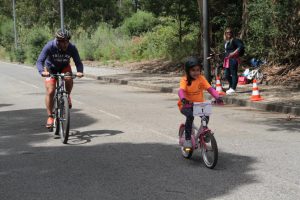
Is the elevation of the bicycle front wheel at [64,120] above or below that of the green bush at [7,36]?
below

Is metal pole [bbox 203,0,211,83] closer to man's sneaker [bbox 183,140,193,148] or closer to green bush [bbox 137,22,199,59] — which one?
man's sneaker [bbox 183,140,193,148]

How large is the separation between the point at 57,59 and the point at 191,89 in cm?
309

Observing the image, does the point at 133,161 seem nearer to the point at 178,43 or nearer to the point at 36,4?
the point at 178,43

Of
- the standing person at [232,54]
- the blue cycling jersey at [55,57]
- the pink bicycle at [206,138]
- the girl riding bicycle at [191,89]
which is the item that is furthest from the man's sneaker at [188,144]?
the standing person at [232,54]

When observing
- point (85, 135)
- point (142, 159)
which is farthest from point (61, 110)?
point (142, 159)

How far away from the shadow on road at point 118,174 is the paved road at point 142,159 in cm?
1

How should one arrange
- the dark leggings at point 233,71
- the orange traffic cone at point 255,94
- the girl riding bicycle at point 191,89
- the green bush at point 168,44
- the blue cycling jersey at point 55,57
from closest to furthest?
the girl riding bicycle at point 191,89 → the blue cycling jersey at point 55,57 → the orange traffic cone at point 255,94 → the dark leggings at point 233,71 → the green bush at point 168,44

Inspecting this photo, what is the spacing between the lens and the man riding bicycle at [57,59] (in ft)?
28.3

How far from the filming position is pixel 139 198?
5273 millimetres

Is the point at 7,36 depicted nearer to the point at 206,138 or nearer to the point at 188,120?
the point at 188,120

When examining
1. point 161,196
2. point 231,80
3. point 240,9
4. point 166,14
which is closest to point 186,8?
point 166,14

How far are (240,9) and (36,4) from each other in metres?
38.0

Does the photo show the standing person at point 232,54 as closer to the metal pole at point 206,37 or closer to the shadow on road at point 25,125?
the metal pole at point 206,37

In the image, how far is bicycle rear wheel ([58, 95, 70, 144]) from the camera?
327 inches
